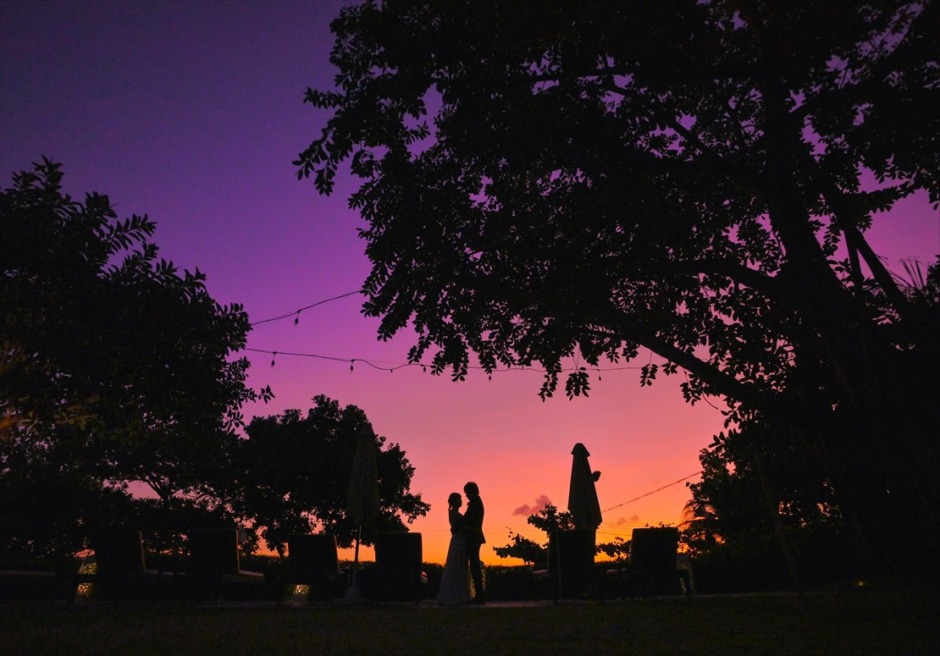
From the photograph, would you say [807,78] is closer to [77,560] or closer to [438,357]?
[438,357]


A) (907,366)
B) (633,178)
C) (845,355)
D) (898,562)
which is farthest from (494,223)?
(898,562)

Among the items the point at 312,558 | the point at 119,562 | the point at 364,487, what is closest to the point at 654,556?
the point at 364,487

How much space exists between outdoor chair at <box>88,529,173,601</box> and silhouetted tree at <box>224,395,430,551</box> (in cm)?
1283

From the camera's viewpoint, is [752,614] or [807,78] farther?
[807,78]

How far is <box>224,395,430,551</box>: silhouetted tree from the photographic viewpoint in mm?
24406

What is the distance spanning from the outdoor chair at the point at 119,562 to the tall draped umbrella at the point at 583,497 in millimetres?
7033

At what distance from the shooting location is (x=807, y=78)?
434 inches

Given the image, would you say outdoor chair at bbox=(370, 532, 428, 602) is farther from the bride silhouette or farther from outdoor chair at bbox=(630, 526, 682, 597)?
outdoor chair at bbox=(630, 526, 682, 597)

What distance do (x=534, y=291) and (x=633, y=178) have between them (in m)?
2.10

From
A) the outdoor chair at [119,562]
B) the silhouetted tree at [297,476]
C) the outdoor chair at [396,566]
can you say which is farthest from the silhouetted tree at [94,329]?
the silhouetted tree at [297,476]

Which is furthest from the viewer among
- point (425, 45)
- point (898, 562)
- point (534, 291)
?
point (898, 562)

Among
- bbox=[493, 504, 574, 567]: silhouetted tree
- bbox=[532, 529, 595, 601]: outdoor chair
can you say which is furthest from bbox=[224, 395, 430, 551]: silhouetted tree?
bbox=[532, 529, 595, 601]: outdoor chair

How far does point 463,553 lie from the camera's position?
11.6 meters

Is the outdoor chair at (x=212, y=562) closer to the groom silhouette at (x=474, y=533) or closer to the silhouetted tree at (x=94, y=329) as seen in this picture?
the silhouetted tree at (x=94, y=329)
